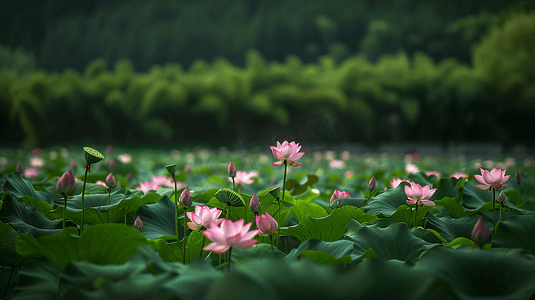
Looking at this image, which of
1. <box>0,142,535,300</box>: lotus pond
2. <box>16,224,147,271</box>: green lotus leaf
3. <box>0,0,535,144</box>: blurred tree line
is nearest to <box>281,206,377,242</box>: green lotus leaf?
<box>0,142,535,300</box>: lotus pond

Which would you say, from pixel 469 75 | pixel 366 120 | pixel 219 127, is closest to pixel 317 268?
pixel 219 127

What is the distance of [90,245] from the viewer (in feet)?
1.78

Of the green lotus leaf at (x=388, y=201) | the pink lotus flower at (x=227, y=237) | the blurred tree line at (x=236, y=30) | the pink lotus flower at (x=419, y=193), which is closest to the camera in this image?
the pink lotus flower at (x=227, y=237)

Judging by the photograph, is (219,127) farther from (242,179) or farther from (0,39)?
(0,39)

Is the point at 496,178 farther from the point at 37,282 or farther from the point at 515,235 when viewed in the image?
the point at 37,282

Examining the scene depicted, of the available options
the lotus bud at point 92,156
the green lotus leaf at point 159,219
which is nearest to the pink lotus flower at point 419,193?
the green lotus leaf at point 159,219

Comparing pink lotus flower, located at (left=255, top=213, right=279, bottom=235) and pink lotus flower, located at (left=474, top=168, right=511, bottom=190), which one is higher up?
pink lotus flower, located at (left=474, top=168, right=511, bottom=190)

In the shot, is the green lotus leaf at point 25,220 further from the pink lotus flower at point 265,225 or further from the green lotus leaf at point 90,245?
the pink lotus flower at point 265,225

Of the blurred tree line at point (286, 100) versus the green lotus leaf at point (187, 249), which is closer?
the green lotus leaf at point (187, 249)

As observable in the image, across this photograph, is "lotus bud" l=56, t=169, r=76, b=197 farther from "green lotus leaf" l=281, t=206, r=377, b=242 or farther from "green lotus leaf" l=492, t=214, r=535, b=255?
"green lotus leaf" l=492, t=214, r=535, b=255

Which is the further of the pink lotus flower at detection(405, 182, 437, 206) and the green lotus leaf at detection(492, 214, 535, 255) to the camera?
the pink lotus flower at detection(405, 182, 437, 206)

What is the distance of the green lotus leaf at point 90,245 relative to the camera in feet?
1.70

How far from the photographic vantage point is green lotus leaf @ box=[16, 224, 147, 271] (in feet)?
1.70

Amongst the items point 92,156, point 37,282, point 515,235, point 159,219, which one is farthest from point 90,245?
point 515,235
